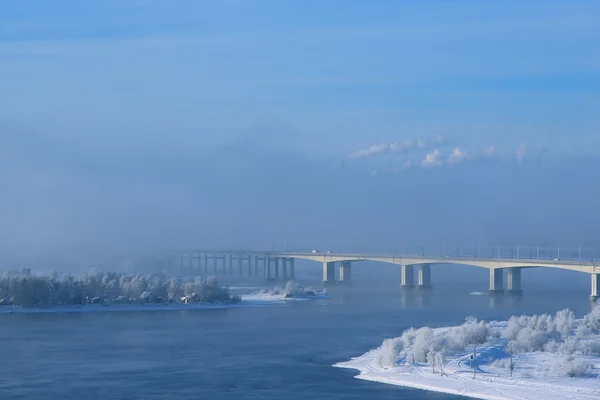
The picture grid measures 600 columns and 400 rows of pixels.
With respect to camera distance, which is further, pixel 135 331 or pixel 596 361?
pixel 135 331

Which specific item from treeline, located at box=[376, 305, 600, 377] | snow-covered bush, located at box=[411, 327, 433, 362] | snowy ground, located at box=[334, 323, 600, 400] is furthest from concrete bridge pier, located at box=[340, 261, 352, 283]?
snow-covered bush, located at box=[411, 327, 433, 362]

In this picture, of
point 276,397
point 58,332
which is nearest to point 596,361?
point 276,397

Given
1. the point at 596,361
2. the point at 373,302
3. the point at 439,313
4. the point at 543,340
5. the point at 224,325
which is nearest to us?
the point at 596,361

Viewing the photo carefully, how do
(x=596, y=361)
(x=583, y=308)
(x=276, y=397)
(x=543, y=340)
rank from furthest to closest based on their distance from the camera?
(x=583, y=308)
(x=543, y=340)
(x=596, y=361)
(x=276, y=397)

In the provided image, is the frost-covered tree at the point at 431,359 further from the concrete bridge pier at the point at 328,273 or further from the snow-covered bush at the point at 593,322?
the concrete bridge pier at the point at 328,273

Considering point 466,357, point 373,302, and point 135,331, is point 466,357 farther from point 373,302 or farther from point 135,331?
point 373,302

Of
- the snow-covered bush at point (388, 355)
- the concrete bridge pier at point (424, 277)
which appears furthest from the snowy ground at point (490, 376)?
the concrete bridge pier at point (424, 277)

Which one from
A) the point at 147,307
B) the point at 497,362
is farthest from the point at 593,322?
the point at 147,307
